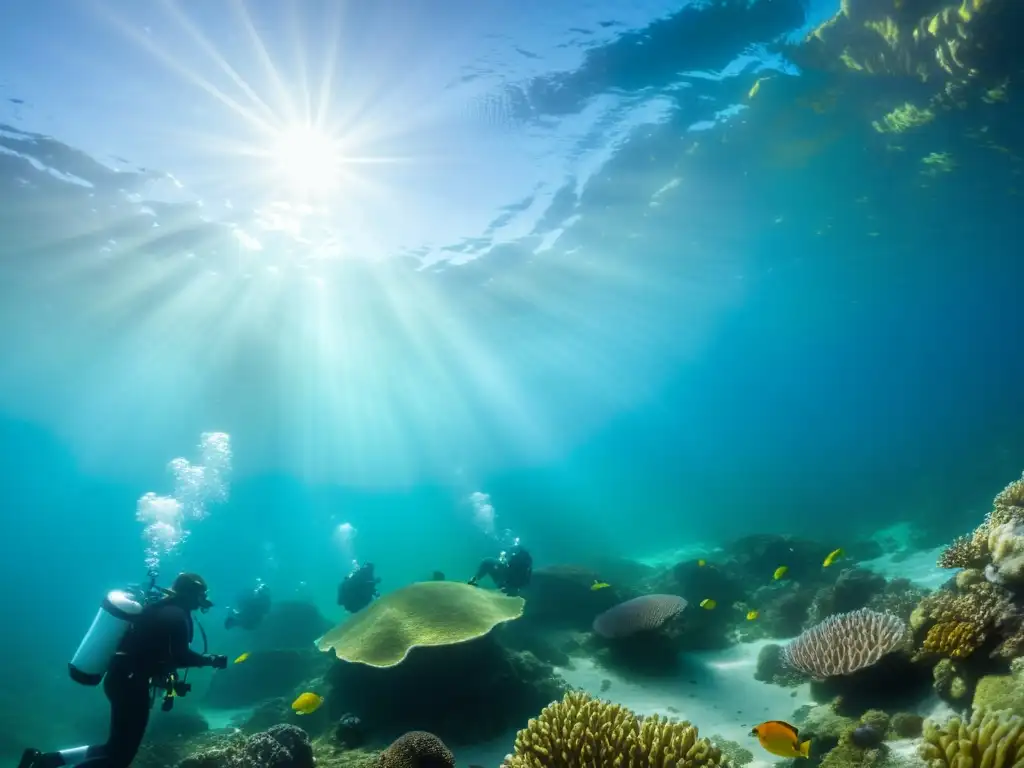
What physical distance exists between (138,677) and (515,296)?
29.4 m

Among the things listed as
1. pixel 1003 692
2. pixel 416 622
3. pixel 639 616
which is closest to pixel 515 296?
pixel 639 616

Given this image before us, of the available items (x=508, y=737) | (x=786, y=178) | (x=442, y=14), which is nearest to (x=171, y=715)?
(x=508, y=737)

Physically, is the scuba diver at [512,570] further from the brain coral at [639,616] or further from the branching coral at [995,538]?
the branching coral at [995,538]

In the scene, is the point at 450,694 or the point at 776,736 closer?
the point at 776,736

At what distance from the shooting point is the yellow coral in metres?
5.02

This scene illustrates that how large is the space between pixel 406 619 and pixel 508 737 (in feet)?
7.58

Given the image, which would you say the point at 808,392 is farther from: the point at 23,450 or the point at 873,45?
the point at 23,450

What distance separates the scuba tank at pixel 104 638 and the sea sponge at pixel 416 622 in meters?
2.88

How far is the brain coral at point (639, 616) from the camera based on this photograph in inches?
395

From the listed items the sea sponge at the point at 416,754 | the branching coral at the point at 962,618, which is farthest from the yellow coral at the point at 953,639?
the sea sponge at the point at 416,754

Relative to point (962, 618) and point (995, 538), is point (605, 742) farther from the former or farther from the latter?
point (995, 538)

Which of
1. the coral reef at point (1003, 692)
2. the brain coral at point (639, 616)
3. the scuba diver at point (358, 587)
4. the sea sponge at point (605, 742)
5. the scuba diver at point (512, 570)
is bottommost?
the sea sponge at point (605, 742)

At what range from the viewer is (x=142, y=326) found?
31.5 metres

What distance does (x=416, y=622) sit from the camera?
833 cm
